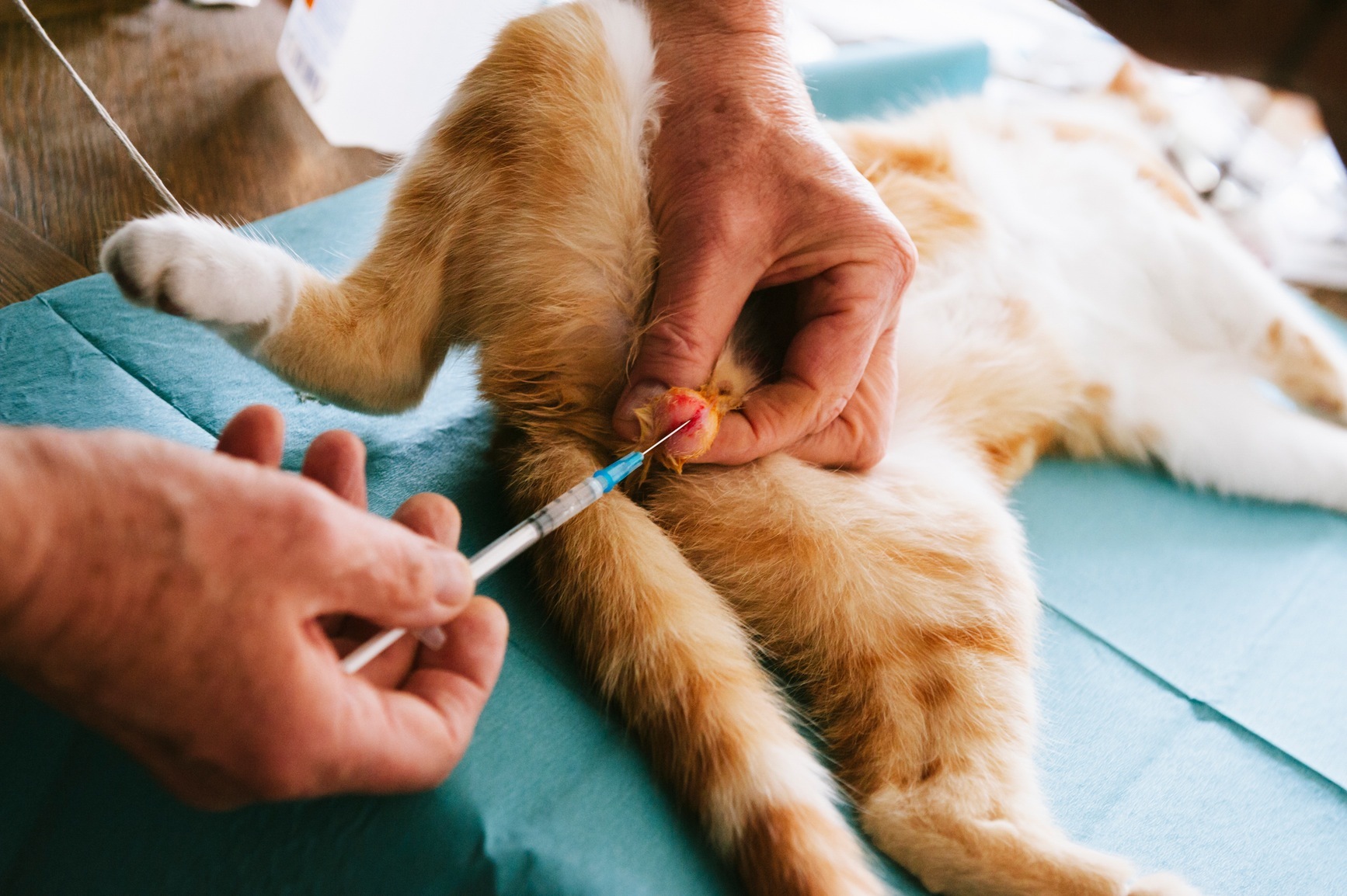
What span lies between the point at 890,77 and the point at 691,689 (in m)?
1.75

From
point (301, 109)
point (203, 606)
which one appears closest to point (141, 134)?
point (301, 109)

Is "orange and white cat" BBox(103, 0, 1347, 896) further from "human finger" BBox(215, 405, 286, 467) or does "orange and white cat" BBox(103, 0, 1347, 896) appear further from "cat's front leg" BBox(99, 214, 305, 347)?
"human finger" BBox(215, 405, 286, 467)

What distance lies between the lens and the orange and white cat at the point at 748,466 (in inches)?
28.9

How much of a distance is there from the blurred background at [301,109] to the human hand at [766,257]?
1.17ft

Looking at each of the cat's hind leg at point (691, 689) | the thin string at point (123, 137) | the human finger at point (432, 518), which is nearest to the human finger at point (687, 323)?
the cat's hind leg at point (691, 689)

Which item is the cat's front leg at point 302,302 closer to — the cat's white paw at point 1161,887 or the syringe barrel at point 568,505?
the syringe barrel at point 568,505

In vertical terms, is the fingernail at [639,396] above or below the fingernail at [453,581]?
below

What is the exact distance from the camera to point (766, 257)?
0.97 metres

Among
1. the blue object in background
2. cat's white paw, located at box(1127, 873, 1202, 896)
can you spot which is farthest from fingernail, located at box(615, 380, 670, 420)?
the blue object in background

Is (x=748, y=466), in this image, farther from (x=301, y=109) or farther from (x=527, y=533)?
(x=301, y=109)

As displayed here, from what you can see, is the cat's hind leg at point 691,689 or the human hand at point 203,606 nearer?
the human hand at point 203,606

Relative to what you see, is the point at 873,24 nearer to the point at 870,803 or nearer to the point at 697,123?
the point at 697,123

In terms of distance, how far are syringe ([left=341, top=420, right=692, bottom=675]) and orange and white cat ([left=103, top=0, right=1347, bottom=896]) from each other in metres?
0.04

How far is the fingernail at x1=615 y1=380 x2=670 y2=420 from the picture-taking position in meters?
0.91
